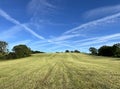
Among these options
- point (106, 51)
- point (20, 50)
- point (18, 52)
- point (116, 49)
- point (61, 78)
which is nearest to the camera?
point (61, 78)

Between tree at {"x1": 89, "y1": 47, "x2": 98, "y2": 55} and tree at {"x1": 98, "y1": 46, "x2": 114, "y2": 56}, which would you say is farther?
tree at {"x1": 89, "y1": 47, "x2": 98, "y2": 55}

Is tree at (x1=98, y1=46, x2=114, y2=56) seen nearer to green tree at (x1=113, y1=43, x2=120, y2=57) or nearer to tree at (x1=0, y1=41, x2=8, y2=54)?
green tree at (x1=113, y1=43, x2=120, y2=57)

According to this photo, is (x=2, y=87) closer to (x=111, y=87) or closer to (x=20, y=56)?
(x=111, y=87)

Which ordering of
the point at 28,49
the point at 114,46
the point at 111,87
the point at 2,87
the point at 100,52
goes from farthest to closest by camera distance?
the point at 100,52 → the point at 114,46 → the point at 28,49 → the point at 2,87 → the point at 111,87

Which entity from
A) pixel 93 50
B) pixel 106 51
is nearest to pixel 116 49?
pixel 106 51

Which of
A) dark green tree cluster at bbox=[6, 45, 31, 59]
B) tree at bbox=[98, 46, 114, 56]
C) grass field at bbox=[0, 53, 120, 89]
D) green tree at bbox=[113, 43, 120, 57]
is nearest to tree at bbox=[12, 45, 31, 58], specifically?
dark green tree cluster at bbox=[6, 45, 31, 59]

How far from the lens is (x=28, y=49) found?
86.8 meters

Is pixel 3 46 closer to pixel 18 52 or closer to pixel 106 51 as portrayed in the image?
pixel 18 52

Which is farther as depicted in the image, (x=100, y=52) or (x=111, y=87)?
(x=100, y=52)

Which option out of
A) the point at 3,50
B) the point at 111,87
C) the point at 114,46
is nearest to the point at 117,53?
the point at 114,46

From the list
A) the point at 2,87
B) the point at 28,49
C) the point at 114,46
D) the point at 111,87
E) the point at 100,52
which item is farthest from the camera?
the point at 100,52

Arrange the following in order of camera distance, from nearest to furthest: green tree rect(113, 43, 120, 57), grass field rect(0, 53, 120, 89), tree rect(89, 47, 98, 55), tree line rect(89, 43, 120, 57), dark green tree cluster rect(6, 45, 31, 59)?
grass field rect(0, 53, 120, 89) → dark green tree cluster rect(6, 45, 31, 59) → green tree rect(113, 43, 120, 57) → tree line rect(89, 43, 120, 57) → tree rect(89, 47, 98, 55)

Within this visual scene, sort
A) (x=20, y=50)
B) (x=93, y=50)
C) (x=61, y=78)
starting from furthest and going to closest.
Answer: (x=93, y=50)
(x=20, y=50)
(x=61, y=78)

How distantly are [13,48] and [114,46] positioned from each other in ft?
161
